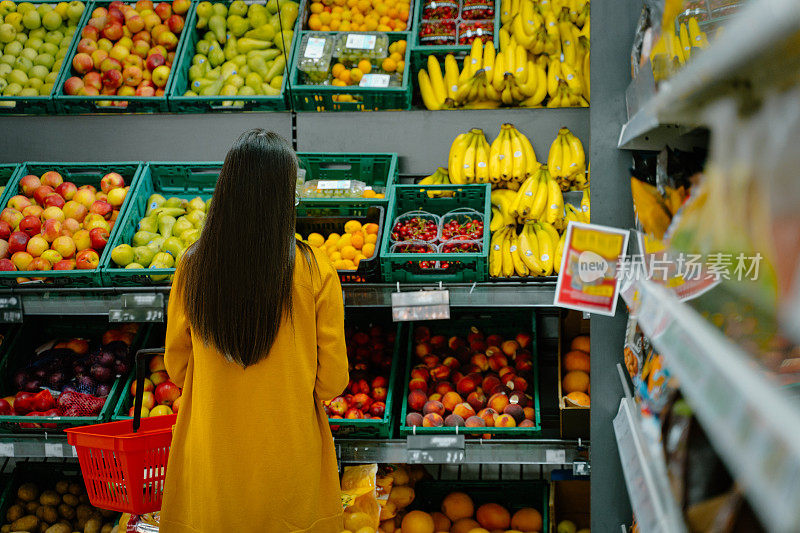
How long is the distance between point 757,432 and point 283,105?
3.18 m

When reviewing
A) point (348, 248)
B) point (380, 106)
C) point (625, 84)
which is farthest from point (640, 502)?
point (380, 106)

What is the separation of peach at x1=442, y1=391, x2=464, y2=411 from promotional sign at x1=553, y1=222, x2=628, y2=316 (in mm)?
1525

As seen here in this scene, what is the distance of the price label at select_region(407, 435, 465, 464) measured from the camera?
2553 millimetres

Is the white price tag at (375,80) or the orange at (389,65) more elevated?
the orange at (389,65)

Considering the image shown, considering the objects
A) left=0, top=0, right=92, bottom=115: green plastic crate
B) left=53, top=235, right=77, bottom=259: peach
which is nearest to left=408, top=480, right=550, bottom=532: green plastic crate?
left=53, top=235, right=77, bottom=259: peach

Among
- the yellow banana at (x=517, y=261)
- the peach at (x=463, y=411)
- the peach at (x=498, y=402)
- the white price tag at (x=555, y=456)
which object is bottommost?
the white price tag at (x=555, y=456)

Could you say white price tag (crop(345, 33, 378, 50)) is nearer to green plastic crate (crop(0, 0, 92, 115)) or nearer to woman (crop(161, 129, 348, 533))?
green plastic crate (crop(0, 0, 92, 115))

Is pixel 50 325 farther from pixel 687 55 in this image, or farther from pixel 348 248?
pixel 687 55

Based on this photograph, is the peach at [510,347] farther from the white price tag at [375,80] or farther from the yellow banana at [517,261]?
the white price tag at [375,80]

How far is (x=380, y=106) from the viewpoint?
347 centimetres

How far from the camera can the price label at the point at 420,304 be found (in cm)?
255

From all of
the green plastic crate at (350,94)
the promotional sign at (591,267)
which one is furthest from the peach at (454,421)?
the green plastic crate at (350,94)

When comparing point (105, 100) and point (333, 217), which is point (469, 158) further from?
point (105, 100)

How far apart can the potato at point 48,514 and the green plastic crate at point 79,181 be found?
38.1 inches
